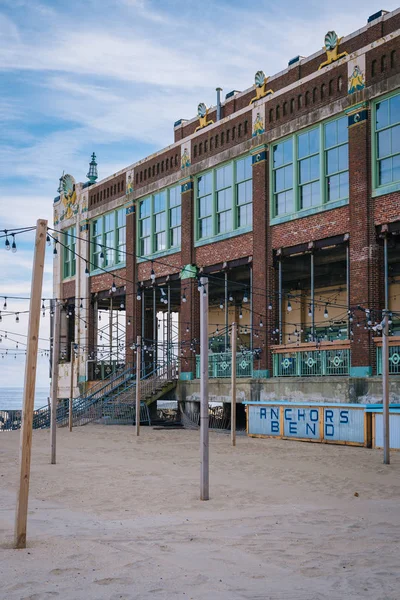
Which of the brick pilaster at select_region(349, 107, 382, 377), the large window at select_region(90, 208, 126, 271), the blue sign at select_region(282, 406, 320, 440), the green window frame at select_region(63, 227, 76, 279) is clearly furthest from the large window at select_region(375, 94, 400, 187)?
the green window frame at select_region(63, 227, 76, 279)

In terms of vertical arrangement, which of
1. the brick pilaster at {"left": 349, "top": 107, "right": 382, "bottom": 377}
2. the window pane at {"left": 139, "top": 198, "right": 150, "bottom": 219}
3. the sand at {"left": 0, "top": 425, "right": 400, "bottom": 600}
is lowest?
the sand at {"left": 0, "top": 425, "right": 400, "bottom": 600}

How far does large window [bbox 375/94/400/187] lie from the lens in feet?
87.8

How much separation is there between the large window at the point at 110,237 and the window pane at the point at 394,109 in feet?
64.0

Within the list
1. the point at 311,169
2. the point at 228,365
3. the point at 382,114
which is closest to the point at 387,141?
the point at 382,114

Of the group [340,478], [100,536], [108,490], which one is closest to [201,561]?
[100,536]

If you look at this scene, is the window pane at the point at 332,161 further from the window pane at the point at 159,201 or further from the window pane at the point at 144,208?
the window pane at the point at 144,208

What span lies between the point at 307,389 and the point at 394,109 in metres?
10.7

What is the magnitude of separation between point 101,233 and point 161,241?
6.56 metres

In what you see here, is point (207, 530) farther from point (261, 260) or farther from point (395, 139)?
point (261, 260)

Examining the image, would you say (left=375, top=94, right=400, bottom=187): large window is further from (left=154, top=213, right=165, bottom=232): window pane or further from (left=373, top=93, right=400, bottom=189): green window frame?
(left=154, top=213, right=165, bottom=232): window pane

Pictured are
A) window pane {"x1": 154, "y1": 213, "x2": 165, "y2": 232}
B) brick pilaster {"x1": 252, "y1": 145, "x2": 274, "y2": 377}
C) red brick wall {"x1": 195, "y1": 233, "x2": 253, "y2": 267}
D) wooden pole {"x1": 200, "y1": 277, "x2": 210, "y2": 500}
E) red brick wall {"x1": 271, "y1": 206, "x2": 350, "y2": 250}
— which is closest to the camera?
wooden pole {"x1": 200, "y1": 277, "x2": 210, "y2": 500}

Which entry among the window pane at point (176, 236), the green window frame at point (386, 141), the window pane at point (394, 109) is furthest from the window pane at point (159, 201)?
the window pane at point (394, 109)

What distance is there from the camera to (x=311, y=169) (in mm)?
30391

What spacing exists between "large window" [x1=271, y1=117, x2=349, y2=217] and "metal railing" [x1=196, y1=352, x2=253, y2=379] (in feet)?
21.2
